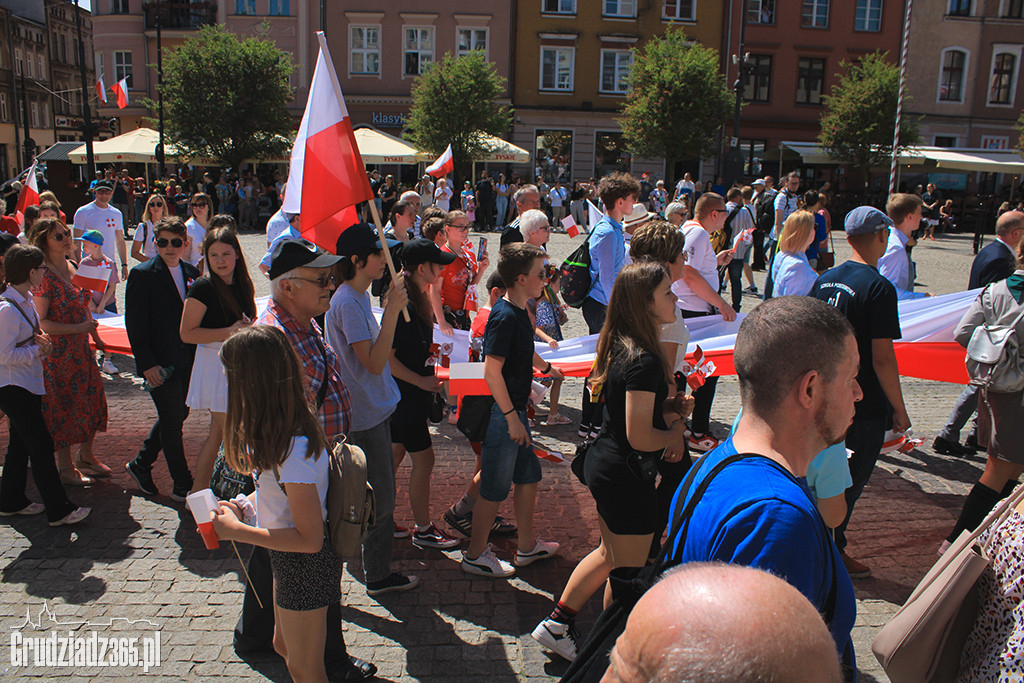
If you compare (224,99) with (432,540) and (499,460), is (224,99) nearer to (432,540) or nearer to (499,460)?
(432,540)

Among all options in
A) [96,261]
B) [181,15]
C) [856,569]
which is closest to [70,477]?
[96,261]

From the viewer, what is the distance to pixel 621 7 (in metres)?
38.7

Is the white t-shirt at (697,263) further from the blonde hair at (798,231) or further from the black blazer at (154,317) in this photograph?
the black blazer at (154,317)

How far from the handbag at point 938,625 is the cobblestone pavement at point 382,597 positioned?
1613mm

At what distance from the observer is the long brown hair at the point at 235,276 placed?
481 centimetres

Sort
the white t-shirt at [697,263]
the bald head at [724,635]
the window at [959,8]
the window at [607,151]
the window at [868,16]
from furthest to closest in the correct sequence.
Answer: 1. the window at [959,8]
2. the window at [868,16]
3. the window at [607,151]
4. the white t-shirt at [697,263]
5. the bald head at [724,635]

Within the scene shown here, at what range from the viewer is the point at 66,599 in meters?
4.15

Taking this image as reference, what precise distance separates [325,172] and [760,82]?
133 feet

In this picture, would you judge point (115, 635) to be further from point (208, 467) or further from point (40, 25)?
point (40, 25)

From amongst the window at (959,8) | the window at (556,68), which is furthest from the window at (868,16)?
the window at (556,68)

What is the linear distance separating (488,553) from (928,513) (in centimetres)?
334

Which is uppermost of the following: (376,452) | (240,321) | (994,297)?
(994,297)

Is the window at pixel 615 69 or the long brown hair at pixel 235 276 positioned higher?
the window at pixel 615 69

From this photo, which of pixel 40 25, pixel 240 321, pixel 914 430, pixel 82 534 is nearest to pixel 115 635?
pixel 82 534
